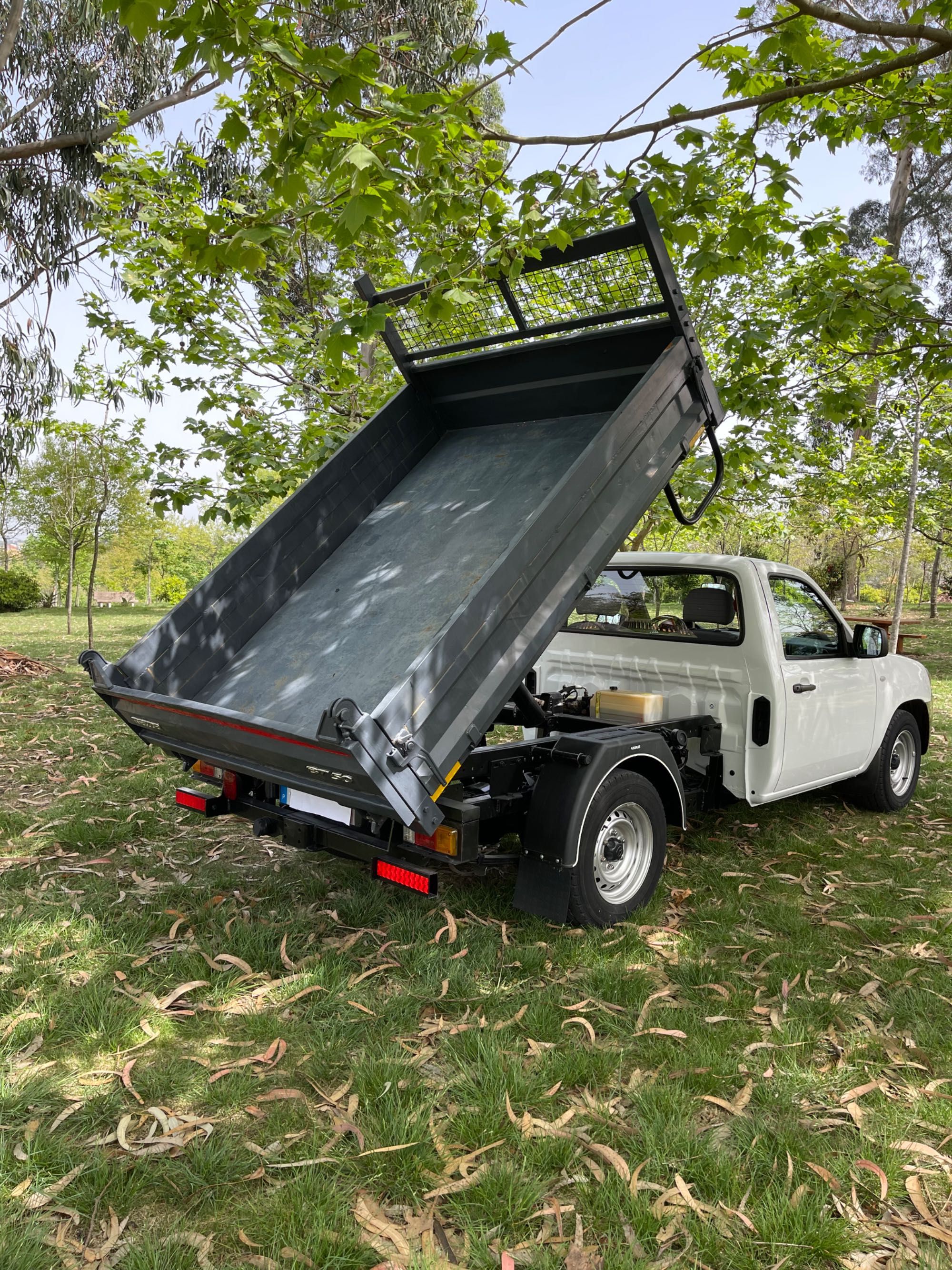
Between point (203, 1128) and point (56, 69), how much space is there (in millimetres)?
15537

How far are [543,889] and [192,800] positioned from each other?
1947 mm

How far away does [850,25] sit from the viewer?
463 centimetres

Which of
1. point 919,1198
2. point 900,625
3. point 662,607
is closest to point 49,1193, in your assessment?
point 919,1198

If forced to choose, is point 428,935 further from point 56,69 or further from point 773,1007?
point 56,69

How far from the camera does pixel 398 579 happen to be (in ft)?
14.7

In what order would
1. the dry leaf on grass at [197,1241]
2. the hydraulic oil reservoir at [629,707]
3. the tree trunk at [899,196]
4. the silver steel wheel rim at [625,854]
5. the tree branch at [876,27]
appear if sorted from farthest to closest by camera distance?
the tree trunk at [899,196]
the hydraulic oil reservoir at [629,707]
the tree branch at [876,27]
the silver steel wheel rim at [625,854]
the dry leaf on grass at [197,1241]

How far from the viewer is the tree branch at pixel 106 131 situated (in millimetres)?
12164

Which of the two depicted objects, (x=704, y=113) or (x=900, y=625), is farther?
(x=900, y=625)

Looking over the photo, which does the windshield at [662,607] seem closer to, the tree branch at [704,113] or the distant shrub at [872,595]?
the tree branch at [704,113]

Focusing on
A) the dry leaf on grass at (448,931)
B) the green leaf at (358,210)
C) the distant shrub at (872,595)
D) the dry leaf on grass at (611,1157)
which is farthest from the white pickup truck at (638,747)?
the distant shrub at (872,595)

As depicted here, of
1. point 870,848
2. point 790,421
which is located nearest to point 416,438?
point 870,848

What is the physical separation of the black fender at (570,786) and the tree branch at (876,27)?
12.9ft

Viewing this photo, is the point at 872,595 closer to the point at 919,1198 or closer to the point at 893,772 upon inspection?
the point at 893,772

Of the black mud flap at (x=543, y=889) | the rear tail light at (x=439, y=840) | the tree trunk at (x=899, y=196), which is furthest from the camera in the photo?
the tree trunk at (x=899, y=196)
